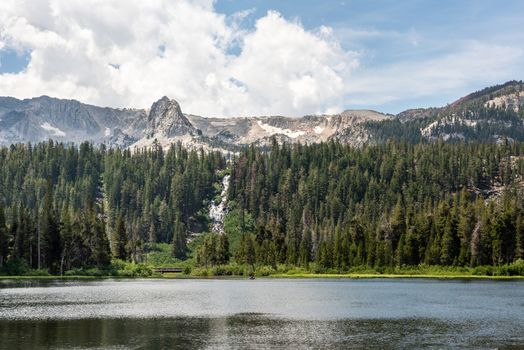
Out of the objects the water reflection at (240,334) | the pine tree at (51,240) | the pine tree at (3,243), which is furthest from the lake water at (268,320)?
the pine tree at (51,240)

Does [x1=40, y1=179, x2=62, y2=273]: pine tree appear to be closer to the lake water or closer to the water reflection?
the lake water

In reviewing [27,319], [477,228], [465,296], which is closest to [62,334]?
[27,319]

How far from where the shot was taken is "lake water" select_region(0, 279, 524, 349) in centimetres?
6438

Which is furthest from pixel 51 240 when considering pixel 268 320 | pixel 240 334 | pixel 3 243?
pixel 240 334

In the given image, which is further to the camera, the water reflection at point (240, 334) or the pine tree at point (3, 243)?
the pine tree at point (3, 243)

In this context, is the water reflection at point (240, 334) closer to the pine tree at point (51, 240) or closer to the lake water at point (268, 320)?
the lake water at point (268, 320)

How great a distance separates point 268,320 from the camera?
8225 cm

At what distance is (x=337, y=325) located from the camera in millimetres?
76938

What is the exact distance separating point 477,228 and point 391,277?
88.7 feet

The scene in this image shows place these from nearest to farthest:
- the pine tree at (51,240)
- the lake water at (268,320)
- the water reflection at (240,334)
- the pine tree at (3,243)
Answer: the water reflection at (240,334), the lake water at (268,320), the pine tree at (3,243), the pine tree at (51,240)

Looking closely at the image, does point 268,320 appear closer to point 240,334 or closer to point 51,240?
point 240,334

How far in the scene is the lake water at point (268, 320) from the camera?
6438 cm

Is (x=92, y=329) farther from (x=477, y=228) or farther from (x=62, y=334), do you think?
(x=477, y=228)

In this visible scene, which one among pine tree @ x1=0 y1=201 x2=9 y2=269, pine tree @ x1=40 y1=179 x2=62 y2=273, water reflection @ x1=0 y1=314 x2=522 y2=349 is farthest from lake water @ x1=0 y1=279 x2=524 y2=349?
pine tree @ x1=40 y1=179 x2=62 y2=273
